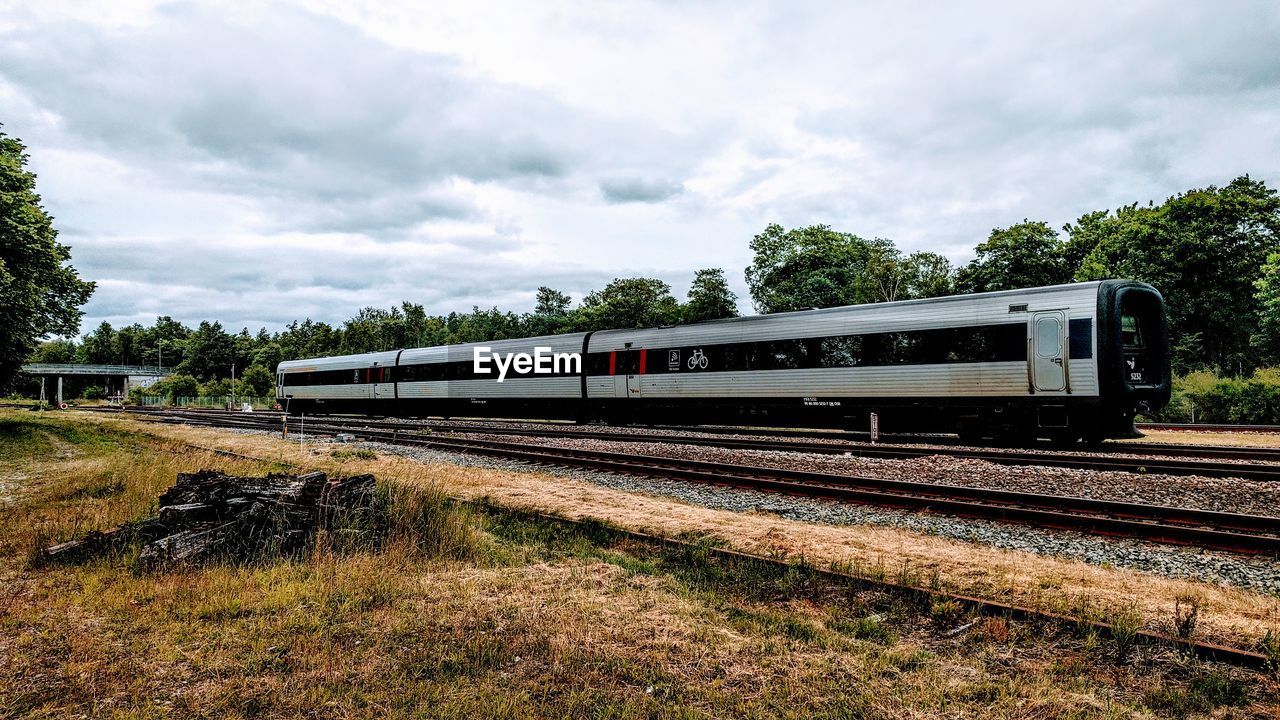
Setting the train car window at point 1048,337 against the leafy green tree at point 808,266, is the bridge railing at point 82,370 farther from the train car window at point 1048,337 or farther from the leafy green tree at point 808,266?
the train car window at point 1048,337

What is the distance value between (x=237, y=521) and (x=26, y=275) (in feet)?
73.5

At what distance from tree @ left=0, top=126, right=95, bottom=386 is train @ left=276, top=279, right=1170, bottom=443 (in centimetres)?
1582

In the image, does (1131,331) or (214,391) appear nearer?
(1131,331)

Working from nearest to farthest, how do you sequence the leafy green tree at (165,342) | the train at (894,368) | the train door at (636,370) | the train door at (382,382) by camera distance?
1. the train at (894,368)
2. the train door at (636,370)
3. the train door at (382,382)
4. the leafy green tree at (165,342)

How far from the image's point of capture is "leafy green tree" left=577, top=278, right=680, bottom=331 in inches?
2566

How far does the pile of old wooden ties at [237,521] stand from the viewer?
273 inches

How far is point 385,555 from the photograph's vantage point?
707 cm

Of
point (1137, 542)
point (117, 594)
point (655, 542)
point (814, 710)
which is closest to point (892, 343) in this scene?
point (1137, 542)

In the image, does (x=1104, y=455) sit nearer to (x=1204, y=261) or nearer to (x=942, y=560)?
(x=942, y=560)

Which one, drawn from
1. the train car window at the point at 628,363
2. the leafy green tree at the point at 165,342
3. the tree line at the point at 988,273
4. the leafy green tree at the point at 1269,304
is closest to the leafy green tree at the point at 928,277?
the tree line at the point at 988,273

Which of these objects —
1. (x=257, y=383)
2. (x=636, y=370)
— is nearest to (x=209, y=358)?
(x=257, y=383)

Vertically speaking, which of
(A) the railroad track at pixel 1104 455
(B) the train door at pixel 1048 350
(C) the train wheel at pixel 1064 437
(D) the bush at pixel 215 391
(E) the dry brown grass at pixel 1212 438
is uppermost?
(B) the train door at pixel 1048 350

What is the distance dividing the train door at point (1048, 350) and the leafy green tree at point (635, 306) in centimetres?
4894

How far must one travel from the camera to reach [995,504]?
32.0 feet
